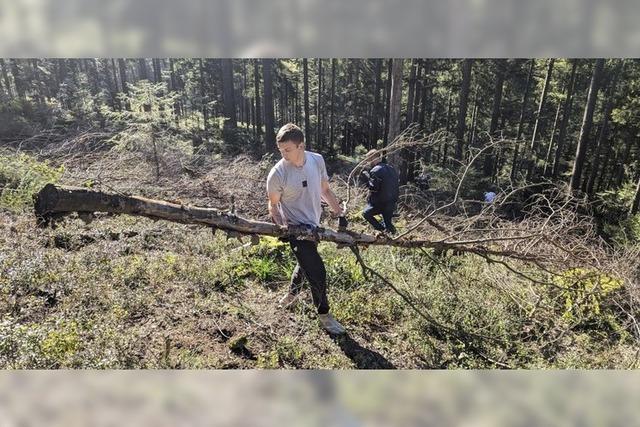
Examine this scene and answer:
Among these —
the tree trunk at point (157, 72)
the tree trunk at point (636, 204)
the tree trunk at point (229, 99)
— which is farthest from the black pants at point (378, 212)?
the tree trunk at point (157, 72)

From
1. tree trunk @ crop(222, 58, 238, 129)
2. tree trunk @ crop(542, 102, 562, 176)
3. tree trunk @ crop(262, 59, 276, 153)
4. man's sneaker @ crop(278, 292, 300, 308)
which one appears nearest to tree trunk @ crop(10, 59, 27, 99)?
tree trunk @ crop(222, 58, 238, 129)

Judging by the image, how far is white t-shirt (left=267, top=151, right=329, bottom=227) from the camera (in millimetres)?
2242

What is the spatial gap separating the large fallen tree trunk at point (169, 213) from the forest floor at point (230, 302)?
11.8 inches

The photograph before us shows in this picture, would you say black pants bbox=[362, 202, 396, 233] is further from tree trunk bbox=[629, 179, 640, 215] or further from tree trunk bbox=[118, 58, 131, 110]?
tree trunk bbox=[118, 58, 131, 110]

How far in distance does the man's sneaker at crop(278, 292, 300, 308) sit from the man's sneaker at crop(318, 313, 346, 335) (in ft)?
0.76

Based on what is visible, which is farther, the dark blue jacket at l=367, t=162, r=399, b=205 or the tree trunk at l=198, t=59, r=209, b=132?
the dark blue jacket at l=367, t=162, r=399, b=205

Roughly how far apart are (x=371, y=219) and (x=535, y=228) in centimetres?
112

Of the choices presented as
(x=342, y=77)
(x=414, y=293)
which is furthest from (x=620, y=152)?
(x=342, y=77)

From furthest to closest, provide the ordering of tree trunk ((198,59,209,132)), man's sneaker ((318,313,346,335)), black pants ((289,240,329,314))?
tree trunk ((198,59,209,132)) < man's sneaker ((318,313,346,335)) < black pants ((289,240,329,314))

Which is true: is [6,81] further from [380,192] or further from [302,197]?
[380,192]

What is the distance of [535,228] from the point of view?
2.73 metres

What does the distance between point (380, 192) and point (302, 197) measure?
104 centimetres

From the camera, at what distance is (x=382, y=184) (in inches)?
127
